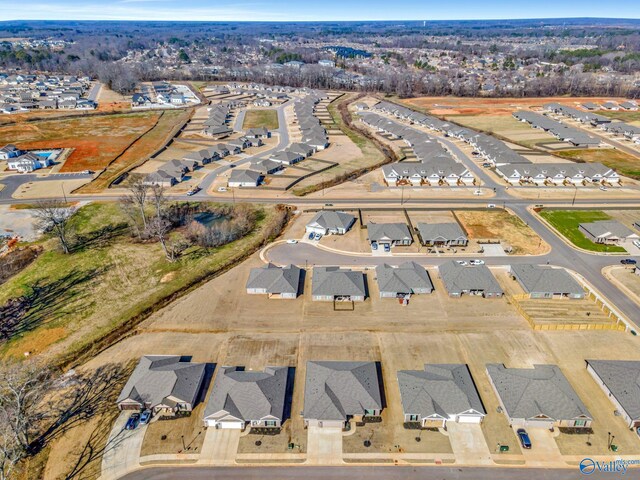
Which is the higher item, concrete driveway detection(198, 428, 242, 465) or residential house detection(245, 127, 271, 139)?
residential house detection(245, 127, 271, 139)

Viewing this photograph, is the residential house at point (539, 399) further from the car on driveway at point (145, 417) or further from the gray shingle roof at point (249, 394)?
the car on driveway at point (145, 417)

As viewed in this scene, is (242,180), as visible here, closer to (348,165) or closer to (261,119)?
(348,165)

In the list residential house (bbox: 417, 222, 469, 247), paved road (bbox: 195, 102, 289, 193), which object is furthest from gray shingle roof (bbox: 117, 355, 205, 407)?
paved road (bbox: 195, 102, 289, 193)

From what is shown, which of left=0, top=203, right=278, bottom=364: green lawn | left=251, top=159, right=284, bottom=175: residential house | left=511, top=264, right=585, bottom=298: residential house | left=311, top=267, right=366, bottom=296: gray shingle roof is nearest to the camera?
left=0, top=203, right=278, bottom=364: green lawn

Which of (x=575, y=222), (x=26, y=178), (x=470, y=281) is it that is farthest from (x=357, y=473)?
(x=26, y=178)

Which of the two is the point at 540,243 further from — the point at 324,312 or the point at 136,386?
the point at 136,386

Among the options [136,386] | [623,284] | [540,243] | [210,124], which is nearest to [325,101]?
[210,124]

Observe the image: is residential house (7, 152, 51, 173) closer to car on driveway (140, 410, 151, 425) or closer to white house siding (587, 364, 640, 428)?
car on driveway (140, 410, 151, 425)
